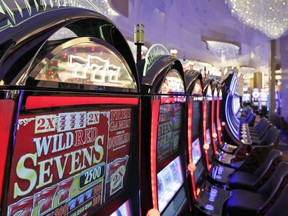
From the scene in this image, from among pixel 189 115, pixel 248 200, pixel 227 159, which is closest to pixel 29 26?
pixel 189 115

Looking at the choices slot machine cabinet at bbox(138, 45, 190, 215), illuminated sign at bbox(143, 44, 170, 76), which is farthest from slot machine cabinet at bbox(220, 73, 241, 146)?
illuminated sign at bbox(143, 44, 170, 76)

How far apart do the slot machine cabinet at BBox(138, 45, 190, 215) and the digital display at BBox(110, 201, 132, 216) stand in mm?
121

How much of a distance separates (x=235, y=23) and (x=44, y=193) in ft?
28.4

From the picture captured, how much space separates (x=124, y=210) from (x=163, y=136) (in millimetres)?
587

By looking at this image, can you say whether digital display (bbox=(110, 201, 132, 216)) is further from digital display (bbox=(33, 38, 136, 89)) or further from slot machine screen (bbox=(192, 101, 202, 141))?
slot machine screen (bbox=(192, 101, 202, 141))

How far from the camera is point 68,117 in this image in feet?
2.73

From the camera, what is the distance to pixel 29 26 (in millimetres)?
616

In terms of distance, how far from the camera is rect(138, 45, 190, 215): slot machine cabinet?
135 centimetres

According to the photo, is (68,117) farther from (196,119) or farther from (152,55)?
(196,119)

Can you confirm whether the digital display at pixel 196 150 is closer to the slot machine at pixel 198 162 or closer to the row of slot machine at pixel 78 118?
the slot machine at pixel 198 162

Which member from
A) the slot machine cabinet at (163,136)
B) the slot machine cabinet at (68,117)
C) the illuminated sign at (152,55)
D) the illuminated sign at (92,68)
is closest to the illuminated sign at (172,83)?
the slot machine cabinet at (163,136)

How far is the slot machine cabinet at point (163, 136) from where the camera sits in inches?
53.0

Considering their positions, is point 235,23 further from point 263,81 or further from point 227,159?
point 263,81

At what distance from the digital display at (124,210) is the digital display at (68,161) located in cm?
7
